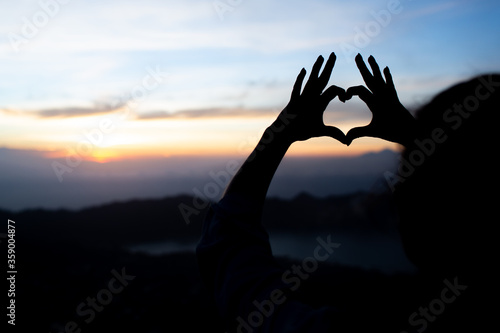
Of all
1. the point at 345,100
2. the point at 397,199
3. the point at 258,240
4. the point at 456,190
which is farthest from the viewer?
the point at 345,100

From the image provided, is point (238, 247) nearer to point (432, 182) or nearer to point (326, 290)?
point (432, 182)

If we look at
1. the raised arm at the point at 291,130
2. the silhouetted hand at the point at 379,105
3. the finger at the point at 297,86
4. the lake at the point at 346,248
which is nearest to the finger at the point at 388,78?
the silhouetted hand at the point at 379,105

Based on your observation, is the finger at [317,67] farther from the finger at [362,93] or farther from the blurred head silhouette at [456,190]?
the blurred head silhouette at [456,190]

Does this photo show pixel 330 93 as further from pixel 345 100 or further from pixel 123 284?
pixel 123 284

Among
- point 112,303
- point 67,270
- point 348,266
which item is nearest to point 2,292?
point 67,270

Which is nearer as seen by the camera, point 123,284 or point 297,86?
point 297,86

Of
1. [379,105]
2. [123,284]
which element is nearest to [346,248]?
[123,284]

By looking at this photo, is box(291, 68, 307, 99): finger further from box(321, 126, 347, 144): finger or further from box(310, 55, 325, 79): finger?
box(321, 126, 347, 144): finger

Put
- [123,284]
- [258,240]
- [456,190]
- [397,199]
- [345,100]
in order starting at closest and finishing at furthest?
1. [456,190]
2. [397,199]
3. [258,240]
4. [345,100]
5. [123,284]
